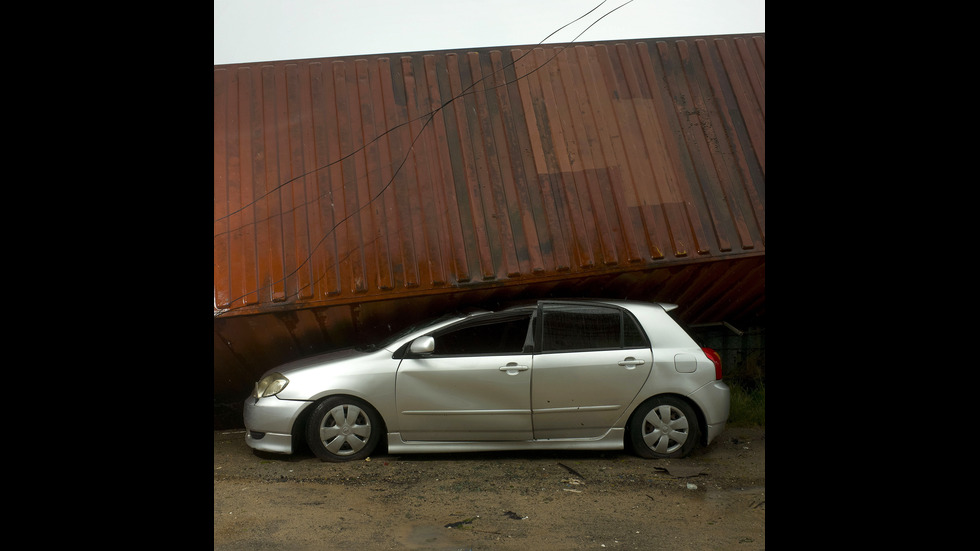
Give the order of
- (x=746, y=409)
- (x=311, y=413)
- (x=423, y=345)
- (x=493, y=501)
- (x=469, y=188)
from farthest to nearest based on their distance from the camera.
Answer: (x=746, y=409)
(x=469, y=188)
(x=311, y=413)
(x=423, y=345)
(x=493, y=501)

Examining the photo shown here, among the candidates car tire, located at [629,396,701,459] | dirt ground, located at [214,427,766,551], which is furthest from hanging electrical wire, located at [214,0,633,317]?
car tire, located at [629,396,701,459]

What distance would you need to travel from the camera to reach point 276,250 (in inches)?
246

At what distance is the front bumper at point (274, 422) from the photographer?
5.39 m

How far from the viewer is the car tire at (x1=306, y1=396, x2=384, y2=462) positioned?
17.7ft

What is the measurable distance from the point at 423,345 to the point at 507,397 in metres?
0.78

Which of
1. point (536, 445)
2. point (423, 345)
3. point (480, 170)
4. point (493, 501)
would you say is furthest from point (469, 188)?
point (493, 501)

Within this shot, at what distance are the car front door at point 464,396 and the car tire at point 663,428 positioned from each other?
904 mm

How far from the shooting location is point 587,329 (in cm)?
558

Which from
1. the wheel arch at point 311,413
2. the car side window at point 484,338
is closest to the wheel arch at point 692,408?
the car side window at point 484,338

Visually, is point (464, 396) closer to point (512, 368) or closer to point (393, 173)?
point (512, 368)

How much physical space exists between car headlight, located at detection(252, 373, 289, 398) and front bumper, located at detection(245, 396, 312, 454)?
1.7 inches

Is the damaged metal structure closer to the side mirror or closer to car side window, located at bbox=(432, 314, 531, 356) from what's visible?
car side window, located at bbox=(432, 314, 531, 356)

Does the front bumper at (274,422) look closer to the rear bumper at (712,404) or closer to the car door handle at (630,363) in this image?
the car door handle at (630,363)
